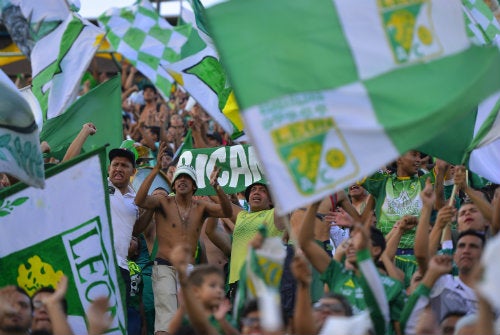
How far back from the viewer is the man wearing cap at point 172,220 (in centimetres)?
985

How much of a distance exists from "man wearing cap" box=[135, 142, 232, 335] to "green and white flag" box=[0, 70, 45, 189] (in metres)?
1.90

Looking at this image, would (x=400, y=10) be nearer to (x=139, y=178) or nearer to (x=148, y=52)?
(x=139, y=178)

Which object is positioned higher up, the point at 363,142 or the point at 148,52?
the point at 148,52

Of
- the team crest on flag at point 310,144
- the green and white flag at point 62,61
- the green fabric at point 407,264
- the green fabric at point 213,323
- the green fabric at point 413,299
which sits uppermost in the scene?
the green and white flag at point 62,61

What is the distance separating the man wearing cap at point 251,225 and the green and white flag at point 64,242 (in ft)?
5.57

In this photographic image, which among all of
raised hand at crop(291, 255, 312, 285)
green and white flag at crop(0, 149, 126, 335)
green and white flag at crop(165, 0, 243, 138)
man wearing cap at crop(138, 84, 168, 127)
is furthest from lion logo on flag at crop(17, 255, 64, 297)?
man wearing cap at crop(138, 84, 168, 127)

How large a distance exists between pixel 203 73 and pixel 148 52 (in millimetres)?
1913

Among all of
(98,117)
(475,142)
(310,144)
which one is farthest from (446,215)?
(98,117)

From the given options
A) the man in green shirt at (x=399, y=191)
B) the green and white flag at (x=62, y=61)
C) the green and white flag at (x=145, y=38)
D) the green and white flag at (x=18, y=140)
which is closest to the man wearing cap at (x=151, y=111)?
the green and white flag at (x=145, y=38)

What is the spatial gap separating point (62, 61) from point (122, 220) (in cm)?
279

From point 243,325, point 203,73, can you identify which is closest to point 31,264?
point 243,325

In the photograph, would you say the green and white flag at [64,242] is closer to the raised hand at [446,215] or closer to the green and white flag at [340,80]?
the green and white flag at [340,80]

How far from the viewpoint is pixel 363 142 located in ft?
21.8

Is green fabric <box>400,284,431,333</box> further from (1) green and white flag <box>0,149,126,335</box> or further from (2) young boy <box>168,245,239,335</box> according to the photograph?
(1) green and white flag <box>0,149,126,335</box>
